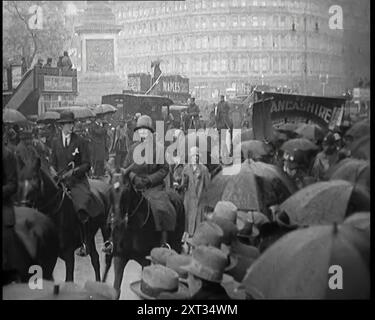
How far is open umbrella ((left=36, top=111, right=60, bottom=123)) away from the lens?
733 centimetres

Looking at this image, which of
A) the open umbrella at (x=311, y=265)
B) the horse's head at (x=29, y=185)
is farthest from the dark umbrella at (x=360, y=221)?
the horse's head at (x=29, y=185)

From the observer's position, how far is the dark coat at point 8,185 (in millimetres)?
6980

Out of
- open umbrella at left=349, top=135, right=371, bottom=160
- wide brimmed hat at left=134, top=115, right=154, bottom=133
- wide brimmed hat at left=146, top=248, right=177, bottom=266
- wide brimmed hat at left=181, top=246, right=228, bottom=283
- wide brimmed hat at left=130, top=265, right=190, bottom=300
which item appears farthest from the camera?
wide brimmed hat at left=134, top=115, right=154, bottom=133

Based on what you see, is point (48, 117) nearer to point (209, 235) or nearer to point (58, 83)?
point (58, 83)

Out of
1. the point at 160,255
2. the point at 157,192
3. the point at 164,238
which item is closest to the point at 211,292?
the point at 160,255

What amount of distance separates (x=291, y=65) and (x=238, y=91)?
0.72m

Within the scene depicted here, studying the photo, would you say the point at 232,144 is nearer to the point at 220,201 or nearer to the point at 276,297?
the point at 220,201

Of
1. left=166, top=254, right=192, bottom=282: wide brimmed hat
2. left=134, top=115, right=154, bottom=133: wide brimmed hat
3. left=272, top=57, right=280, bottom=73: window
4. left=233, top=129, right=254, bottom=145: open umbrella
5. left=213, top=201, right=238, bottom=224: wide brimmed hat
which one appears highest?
left=272, top=57, right=280, bottom=73: window

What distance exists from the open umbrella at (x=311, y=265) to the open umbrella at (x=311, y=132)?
1.30 metres

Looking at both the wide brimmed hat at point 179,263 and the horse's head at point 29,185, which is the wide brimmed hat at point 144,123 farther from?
the wide brimmed hat at point 179,263

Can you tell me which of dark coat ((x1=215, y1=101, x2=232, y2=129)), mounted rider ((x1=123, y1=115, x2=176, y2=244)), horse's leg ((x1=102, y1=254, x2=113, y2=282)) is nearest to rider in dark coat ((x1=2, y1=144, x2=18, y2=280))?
horse's leg ((x1=102, y1=254, x2=113, y2=282))

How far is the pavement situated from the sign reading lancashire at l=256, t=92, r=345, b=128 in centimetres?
230

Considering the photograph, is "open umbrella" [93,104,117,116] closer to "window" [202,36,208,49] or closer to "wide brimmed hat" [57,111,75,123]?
"wide brimmed hat" [57,111,75,123]

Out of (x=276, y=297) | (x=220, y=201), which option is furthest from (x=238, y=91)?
(x=276, y=297)
